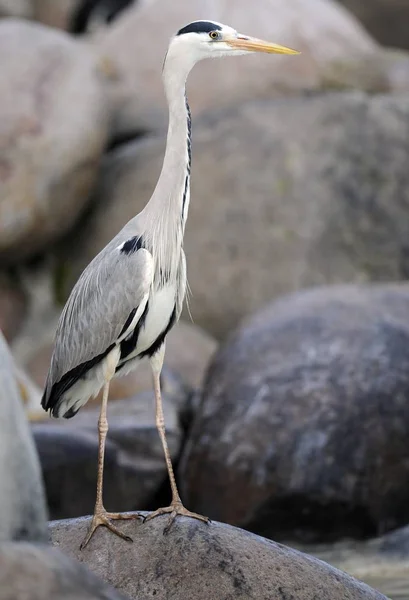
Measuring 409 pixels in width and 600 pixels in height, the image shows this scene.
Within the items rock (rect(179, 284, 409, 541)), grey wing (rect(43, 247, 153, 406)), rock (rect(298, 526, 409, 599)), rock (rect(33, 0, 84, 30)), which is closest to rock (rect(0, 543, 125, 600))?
grey wing (rect(43, 247, 153, 406))

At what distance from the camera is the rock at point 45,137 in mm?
10703

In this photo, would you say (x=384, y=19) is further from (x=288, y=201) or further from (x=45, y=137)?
(x=45, y=137)

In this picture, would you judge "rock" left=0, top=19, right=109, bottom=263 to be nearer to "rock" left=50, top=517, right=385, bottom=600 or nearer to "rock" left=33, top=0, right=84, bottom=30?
"rock" left=33, top=0, right=84, bottom=30

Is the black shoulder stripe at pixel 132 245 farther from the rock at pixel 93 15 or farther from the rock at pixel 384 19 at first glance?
the rock at pixel 384 19

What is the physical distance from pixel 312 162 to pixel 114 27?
12.9 feet

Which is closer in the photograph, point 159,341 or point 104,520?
point 104,520

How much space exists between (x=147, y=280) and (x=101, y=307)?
0.29 metres

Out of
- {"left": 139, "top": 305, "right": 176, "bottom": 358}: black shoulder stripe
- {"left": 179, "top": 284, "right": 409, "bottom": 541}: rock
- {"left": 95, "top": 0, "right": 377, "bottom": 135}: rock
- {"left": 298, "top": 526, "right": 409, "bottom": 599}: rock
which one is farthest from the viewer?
{"left": 95, "top": 0, "right": 377, "bottom": 135}: rock

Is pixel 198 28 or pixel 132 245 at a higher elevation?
pixel 198 28

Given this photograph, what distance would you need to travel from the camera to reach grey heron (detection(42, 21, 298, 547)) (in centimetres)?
541

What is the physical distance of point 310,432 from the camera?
293 inches

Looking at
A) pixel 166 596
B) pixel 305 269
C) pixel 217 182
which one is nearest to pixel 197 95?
pixel 217 182

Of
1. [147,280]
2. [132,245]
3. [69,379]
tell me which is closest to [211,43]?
[132,245]

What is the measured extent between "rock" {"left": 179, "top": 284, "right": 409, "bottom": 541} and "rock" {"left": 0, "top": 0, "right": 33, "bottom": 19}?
Result: 8.22m
